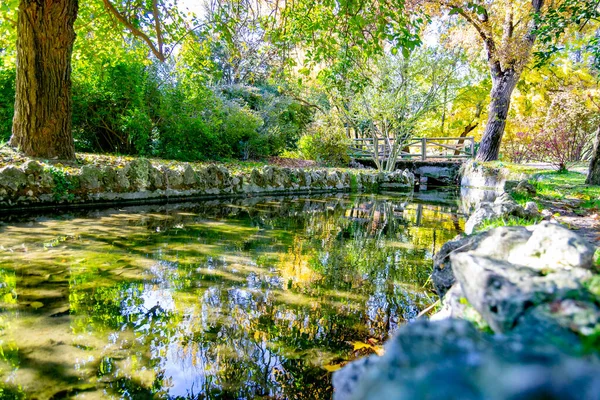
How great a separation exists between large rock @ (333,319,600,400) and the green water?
1129mm

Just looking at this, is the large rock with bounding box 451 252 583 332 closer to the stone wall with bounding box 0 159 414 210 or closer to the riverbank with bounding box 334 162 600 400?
the riverbank with bounding box 334 162 600 400

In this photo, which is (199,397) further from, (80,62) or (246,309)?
(80,62)

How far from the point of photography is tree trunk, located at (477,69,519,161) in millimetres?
13109

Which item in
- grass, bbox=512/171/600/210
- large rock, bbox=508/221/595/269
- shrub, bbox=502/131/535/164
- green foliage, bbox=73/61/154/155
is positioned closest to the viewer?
large rock, bbox=508/221/595/269

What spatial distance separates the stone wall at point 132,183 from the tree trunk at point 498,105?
7456mm

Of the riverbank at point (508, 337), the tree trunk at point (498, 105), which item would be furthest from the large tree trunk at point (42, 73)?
the tree trunk at point (498, 105)

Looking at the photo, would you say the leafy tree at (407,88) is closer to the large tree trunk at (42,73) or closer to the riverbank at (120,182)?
the riverbank at (120,182)

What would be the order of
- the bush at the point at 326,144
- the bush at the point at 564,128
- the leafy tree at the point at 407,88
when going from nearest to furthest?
the bush at the point at 564,128
the leafy tree at the point at 407,88
the bush at the point at 326,144

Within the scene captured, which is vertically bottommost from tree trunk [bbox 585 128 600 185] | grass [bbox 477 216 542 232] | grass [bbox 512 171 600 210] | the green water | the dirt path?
the green water

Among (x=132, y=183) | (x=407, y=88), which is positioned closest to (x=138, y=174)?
(x=132, y=183)

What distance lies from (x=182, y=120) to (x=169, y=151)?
3.14ft

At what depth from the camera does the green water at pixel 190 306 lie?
1.75 m

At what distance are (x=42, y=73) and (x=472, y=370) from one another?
7980 millimetres

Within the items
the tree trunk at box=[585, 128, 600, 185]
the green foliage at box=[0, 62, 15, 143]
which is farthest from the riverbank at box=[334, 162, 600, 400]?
the green foliage at box=[0, 62, 15, 143]
